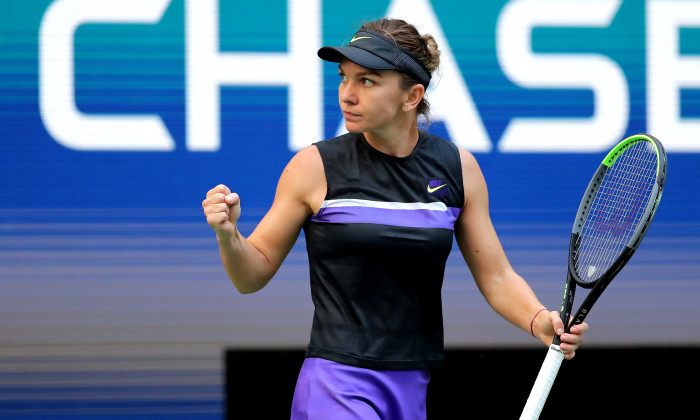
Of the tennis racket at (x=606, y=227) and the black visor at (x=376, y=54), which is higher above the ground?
the black visor at (x=376, y=54)

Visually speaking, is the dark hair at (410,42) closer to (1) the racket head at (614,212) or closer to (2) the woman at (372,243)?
(2) the woman at (372,243)

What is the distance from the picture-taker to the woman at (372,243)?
2.56m

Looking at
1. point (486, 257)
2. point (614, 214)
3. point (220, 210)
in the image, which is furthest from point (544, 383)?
point (220, 210)

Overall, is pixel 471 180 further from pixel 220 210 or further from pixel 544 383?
pixel 220 210

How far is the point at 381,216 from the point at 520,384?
1692mm

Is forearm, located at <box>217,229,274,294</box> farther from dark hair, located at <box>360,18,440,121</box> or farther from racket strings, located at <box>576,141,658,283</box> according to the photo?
racket strings, located at <box>576,141,658,283</box>

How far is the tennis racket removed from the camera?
2514 millimetres

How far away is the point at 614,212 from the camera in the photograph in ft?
9.72

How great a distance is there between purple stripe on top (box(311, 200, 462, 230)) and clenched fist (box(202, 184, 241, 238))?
28cm

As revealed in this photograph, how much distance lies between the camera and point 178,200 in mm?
3848

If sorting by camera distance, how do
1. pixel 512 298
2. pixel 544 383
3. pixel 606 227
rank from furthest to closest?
pixel 606 227
pixel 512 298
pixel 544 383

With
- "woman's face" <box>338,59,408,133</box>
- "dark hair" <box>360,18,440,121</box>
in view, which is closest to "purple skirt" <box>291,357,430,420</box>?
"woman's face" <box>338,59,408,133</box>

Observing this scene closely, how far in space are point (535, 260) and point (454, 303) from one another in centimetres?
37

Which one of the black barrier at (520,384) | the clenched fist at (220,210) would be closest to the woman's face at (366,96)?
the clenched fist at (220,210)
